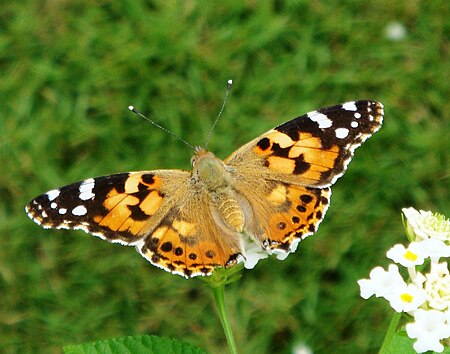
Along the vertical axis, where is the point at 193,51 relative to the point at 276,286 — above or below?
above

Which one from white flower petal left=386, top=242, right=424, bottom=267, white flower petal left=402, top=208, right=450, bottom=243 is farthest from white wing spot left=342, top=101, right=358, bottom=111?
white flower petal left=386, top=242, right=424, bottom=267

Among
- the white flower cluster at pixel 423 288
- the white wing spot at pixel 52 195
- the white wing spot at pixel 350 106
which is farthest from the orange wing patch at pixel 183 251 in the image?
the white wing spot at pixel 350 106

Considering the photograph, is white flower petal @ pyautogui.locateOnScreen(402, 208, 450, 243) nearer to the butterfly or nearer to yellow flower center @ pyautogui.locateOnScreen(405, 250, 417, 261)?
yellow flower center @ pyautogui.locateOnScreen(405, 250, 417, 261)

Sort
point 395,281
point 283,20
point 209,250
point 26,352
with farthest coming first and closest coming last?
1. point 283,20
2. point 26,352
3. point 209,250
4. point 395,281

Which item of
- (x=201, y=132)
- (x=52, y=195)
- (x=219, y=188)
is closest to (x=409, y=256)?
(x=219, y=188)

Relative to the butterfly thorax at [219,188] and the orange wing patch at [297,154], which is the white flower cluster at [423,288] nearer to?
the orange wing patch at [297,154]

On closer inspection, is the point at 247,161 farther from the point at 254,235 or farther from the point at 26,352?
the point at 26,352

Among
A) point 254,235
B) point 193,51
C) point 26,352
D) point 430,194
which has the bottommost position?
point 26,352

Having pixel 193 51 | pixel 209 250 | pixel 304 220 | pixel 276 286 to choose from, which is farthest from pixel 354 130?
pixel 193 51
